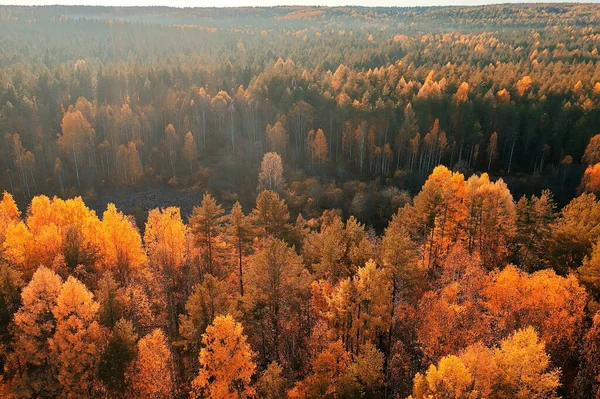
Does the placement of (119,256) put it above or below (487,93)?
below

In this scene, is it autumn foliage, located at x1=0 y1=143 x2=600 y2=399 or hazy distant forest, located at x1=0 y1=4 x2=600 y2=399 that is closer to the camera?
autumn foliage, located at x1=0 y1=143 x2=600 y2=399

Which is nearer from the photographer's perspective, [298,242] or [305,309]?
[305,309]

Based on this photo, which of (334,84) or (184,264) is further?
(334,84)

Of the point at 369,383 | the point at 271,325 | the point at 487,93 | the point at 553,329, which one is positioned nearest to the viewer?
the point at 369,383

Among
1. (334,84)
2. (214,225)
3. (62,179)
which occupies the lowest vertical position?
(62,179)

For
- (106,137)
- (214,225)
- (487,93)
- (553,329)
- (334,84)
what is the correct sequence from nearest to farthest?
(553,329) < (214,225) < (106,137) < (487,93) < (334,84)

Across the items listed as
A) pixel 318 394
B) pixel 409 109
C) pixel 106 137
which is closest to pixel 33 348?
pixel 318 394

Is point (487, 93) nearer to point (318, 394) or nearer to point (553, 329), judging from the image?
point (553, 329)

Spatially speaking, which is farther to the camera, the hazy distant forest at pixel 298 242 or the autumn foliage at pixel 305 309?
the hazy distant forest at pixel 298 242
